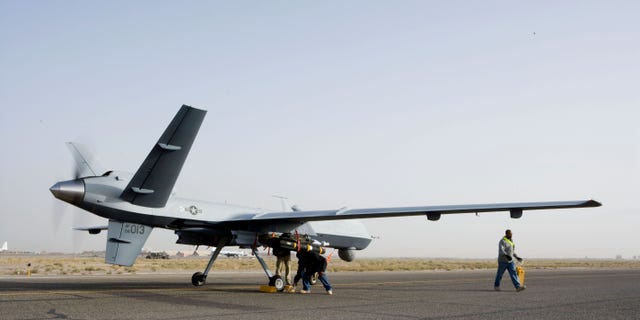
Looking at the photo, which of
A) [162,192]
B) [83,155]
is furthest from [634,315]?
[83,155]

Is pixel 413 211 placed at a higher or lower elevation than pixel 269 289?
higher

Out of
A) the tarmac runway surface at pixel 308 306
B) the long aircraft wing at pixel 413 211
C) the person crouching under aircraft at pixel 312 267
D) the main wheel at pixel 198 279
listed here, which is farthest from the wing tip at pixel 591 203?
the main wheel at pixel 198 279

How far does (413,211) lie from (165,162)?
24.0 feet

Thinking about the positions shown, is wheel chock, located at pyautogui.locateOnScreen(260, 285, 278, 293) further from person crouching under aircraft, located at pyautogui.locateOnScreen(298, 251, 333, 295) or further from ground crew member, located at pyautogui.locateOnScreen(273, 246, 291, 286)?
person crouching under aircraft, located at pyautogui.locateOnScreen(298, 251, 333, 295)

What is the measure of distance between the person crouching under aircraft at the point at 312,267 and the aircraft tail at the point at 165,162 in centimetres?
447

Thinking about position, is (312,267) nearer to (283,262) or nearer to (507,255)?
(283,262)

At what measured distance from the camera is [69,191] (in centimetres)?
1555

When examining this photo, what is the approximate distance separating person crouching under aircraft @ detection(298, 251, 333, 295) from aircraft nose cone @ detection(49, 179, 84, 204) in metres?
6.56

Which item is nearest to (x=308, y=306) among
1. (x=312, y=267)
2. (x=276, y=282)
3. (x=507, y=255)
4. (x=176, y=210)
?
(x=312, y=267)

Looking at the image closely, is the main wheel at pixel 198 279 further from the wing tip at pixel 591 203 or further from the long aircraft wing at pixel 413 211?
the wing tip at pixel 591 203

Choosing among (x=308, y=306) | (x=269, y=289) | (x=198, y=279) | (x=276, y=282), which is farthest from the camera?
(x=198, y=279)

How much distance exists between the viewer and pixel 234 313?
37.4 feet

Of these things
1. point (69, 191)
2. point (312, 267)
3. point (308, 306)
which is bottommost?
point (308, 306)

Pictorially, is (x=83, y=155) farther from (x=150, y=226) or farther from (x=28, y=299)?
(x=28, y=299)
